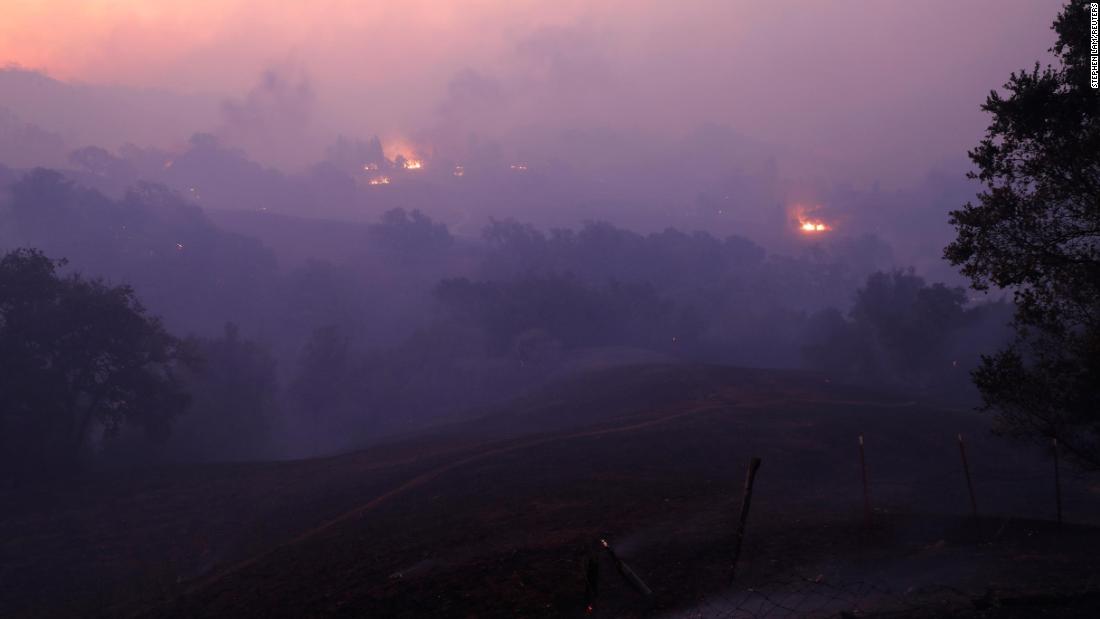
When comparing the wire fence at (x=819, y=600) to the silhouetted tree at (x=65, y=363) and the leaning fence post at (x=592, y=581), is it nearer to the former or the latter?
the leaning fence post at (x=592, y=581)

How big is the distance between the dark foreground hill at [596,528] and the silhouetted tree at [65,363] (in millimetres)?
6681

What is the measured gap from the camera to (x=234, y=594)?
19.0 metres

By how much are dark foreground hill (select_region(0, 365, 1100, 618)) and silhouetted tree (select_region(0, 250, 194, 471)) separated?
6.68 m

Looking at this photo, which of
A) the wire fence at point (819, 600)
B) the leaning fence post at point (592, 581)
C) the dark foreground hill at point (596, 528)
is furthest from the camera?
the dark foreground hill at point (596, 528)

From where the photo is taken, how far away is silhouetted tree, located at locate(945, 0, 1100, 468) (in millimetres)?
12469

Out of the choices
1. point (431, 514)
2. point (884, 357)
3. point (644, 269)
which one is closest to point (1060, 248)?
point (431, 514)

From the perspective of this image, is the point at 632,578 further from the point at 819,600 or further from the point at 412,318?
the point at 412,318

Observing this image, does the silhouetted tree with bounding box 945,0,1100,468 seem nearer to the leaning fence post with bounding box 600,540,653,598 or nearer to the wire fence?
the wire fence

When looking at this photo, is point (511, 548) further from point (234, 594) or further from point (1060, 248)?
point (1060, 248)

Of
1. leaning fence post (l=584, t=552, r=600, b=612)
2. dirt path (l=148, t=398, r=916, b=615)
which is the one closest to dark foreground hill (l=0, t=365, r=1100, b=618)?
dirt path (l=148, t=398, r=916, b=615)

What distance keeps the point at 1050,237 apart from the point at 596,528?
41.8 ft

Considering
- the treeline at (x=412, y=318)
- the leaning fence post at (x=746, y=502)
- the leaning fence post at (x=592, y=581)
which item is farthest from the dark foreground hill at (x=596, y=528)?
the treeline at (x=412, y=318)

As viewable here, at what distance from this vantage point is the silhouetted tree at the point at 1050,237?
12.5 m

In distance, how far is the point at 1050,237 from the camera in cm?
1286
